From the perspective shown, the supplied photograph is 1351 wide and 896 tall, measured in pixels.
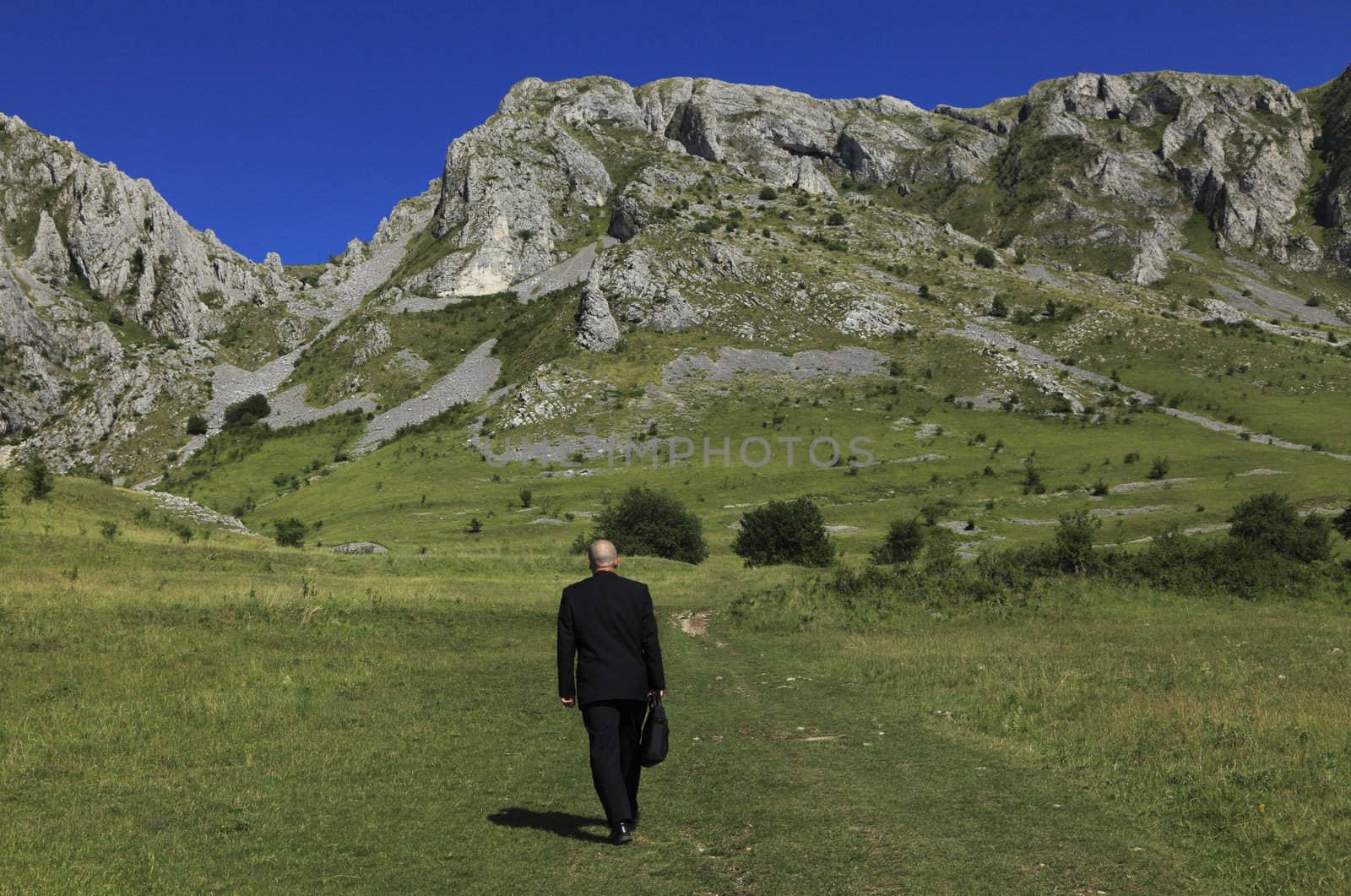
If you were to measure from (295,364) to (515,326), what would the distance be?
54.6 meters

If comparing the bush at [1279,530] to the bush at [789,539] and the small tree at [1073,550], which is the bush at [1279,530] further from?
→ the bush at [789,539]

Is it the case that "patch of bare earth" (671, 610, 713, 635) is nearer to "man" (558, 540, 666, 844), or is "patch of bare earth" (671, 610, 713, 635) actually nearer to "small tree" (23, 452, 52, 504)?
"man" (558, 540, 666, 844)

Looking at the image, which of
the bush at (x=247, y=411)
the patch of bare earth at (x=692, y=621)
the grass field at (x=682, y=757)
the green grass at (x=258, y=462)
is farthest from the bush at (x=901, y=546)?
the bush at (x=247, y=411)

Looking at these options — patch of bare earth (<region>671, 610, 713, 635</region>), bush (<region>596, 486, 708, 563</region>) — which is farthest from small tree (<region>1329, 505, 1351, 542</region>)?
patch of bare earth (<region>671, 610, 713, 635</region>)

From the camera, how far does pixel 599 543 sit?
11.0 m

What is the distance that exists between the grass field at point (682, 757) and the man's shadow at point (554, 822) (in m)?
0.07

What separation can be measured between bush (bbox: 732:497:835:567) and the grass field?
2682cm

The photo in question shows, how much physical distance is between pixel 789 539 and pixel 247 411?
488 feet

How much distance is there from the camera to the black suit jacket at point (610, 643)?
10406 millimetres

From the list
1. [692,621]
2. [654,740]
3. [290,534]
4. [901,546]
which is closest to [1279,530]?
[901,546]

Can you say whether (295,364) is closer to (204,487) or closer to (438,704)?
(204,487)

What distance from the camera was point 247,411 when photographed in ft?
560

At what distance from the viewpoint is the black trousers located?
10.4 m

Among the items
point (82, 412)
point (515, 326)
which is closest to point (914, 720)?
point (515, 326)
